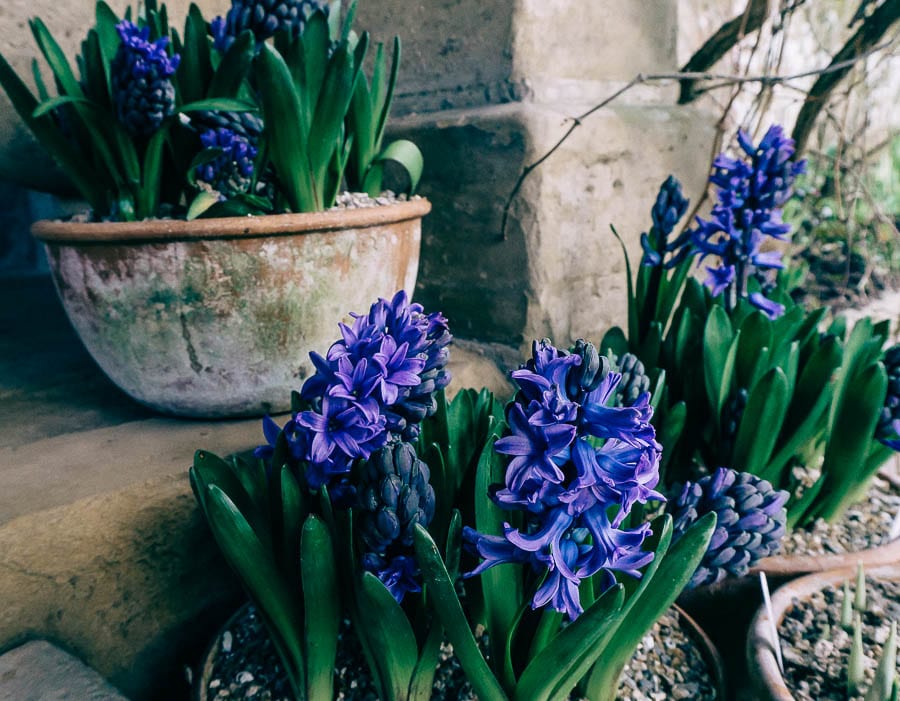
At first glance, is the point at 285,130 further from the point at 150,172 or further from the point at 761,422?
the point at 761,422

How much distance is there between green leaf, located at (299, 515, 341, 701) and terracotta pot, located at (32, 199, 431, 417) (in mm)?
430

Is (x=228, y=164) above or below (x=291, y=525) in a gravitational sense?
above

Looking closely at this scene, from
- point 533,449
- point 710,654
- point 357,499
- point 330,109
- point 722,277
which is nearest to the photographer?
point 533,449

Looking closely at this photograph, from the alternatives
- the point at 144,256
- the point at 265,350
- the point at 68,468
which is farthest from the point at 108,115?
the point at 68,468

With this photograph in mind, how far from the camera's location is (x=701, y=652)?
88 cm

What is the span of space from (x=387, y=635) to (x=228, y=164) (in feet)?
2.61

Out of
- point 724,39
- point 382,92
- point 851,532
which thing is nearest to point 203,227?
point 382,92

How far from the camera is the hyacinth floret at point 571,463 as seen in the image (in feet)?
1.80

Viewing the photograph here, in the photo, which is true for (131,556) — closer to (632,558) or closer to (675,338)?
(632,558)

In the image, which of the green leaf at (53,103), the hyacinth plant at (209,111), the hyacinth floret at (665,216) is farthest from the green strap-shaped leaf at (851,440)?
the green leaf at (53,103)

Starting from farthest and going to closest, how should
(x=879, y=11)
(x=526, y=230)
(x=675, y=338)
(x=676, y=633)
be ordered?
(x=879, y=11)
(x=526, y=230)
(x=675, y=338)
(x=676, y=633)

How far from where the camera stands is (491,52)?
1363mm

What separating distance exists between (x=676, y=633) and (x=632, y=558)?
0.39 m

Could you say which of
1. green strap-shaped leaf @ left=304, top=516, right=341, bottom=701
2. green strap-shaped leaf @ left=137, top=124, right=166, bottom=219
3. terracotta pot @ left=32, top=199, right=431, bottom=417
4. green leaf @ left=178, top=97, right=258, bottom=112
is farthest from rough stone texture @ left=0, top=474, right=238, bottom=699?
green leaf @ left=178, top=97, right=258, bottom=112
